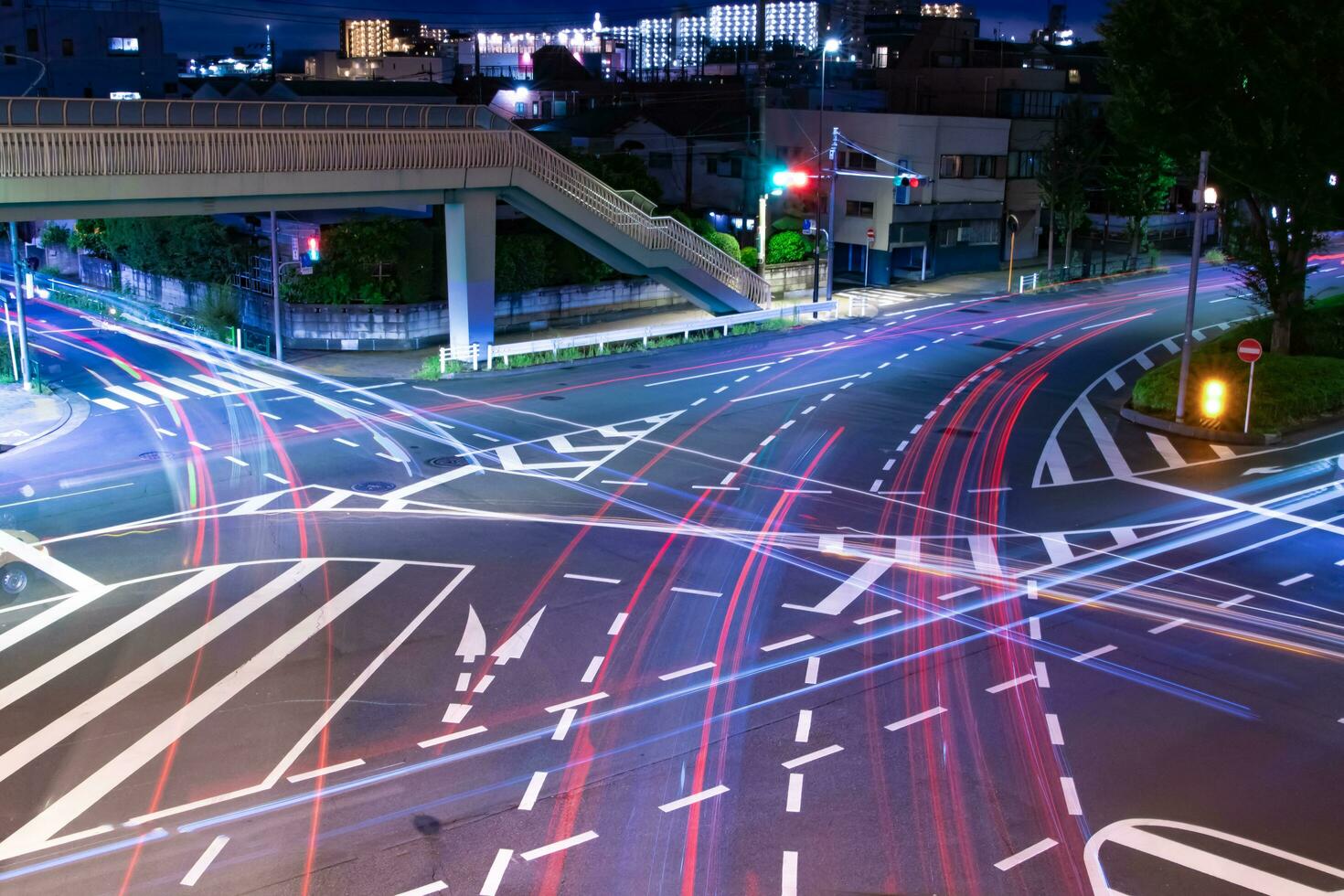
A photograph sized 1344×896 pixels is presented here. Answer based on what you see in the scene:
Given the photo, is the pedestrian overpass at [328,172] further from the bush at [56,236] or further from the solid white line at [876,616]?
the bush at [56,236]

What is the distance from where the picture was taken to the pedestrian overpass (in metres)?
25.4

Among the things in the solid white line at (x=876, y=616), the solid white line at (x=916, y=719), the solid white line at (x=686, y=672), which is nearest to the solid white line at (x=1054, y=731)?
the solid white line at (x=916, y=719)

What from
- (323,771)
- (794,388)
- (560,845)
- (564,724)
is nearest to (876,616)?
(564,724)

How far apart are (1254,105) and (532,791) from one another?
89.5ft

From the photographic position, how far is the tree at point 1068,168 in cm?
5450

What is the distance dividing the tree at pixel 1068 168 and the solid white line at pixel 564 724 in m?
45.6

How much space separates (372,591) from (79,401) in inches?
645

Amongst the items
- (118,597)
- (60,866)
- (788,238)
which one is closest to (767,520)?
(118,597)

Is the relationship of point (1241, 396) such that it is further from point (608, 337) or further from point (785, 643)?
point (785, 643)

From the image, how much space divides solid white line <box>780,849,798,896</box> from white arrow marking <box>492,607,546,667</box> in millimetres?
5147

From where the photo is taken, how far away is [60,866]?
10281 millimetres

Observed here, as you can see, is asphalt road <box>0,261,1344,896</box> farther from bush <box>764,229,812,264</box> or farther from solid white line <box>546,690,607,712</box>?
bush <box>764,229,812,264</box>

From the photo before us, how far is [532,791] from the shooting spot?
1163cm

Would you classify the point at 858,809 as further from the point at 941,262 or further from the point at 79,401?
the point at 941,262
